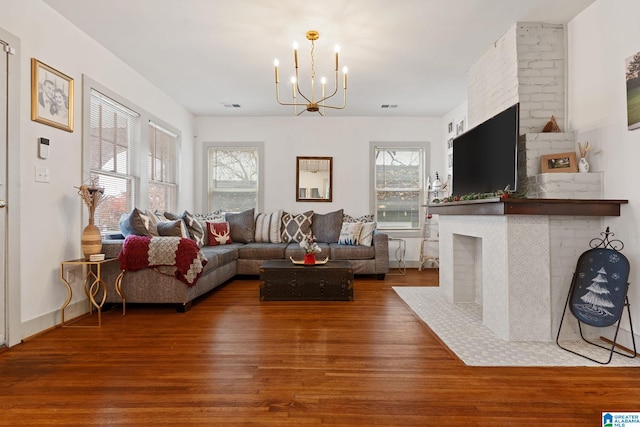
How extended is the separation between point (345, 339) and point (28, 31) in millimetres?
3338

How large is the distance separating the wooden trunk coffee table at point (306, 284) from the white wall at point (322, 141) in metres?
2.40

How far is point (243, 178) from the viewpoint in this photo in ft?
20.5

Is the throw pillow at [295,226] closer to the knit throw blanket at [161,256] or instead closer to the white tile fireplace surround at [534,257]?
the knit throw blanket at [161,256]

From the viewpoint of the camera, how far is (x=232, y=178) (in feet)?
20.5

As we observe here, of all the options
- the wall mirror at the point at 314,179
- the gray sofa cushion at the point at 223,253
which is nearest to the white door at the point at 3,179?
the gray sofa cushion at the point at 223,253

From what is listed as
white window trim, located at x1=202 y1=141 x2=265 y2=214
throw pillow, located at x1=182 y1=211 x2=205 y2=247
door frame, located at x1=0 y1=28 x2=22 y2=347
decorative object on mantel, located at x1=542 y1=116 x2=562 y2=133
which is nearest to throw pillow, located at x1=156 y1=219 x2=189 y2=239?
throw pillow, located at x1=182 y1=211 x2=205 y2=247

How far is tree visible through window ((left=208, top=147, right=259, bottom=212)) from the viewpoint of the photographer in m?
6.24

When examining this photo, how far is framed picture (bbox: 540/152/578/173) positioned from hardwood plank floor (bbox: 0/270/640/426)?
145cm

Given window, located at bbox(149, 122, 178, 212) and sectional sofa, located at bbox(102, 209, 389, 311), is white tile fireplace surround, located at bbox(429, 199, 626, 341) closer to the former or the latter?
sectional sofa, located at bbox(102, 209, 389, 311)

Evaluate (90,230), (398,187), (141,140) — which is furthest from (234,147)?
(90,230)

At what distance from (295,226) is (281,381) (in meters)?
3.85

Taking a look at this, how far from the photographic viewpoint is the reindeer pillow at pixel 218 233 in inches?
205

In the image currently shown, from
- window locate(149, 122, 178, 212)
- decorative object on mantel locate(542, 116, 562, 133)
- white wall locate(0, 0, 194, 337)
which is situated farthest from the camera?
window locate(149, 122, 178, 212)

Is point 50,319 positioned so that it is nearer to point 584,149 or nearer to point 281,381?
point 281,381
